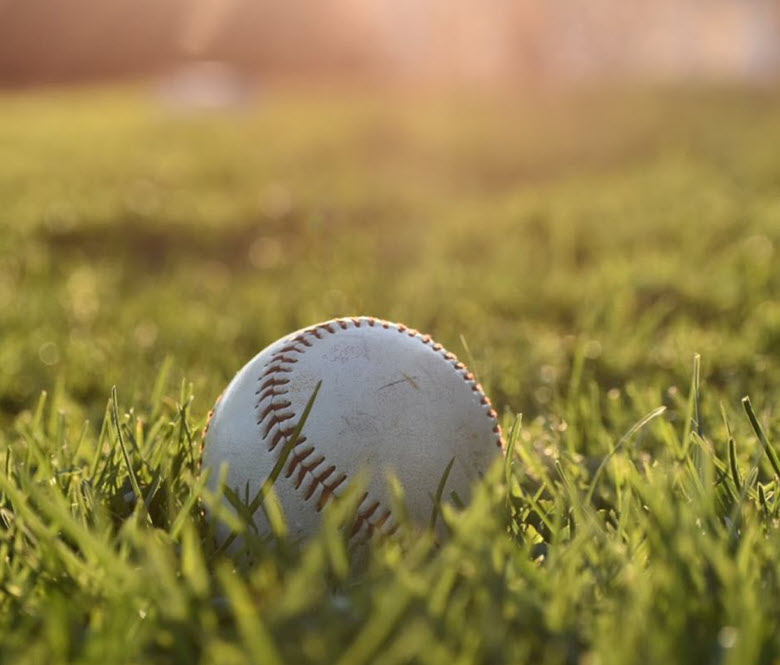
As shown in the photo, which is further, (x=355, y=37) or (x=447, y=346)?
(x=355, y=37)

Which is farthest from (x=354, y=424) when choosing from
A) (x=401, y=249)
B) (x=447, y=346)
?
(x=401, y=249)

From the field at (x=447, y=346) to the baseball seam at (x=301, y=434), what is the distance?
0.07 metres

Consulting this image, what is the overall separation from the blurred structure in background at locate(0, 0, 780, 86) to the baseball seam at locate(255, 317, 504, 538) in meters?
38.1

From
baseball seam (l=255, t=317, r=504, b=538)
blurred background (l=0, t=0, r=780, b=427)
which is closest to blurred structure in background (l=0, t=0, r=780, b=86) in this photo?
blurred background (l=0, t=0, r=780, b=427)

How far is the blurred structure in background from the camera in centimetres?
4050

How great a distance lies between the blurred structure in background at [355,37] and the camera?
40.5m

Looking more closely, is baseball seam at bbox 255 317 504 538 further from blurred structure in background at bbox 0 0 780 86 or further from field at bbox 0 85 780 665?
blurred structure in background at bbox 0 0 780 86

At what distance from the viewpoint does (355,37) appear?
1689 inches

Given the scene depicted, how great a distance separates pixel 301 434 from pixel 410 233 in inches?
297

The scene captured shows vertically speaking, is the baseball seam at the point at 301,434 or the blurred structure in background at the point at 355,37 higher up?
the baseball seam at the point at 301,434

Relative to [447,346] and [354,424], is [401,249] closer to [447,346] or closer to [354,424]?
[447,346]

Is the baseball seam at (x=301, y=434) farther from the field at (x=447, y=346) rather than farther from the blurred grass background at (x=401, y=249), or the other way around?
the blurred grass background at (x=401, y=249)

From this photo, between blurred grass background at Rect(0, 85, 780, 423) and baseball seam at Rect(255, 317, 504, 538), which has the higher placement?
baseball seam at Rect(255, 317, 504, 538)

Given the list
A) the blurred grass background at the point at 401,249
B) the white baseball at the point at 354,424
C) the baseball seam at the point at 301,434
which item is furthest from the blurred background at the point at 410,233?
the baseball seam at the point at 301,434
